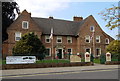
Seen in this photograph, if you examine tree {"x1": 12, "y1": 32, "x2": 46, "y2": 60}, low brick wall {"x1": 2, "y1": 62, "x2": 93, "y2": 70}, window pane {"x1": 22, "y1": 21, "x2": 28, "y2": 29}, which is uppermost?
window pane {"x1": 22, "y1": 21, "x2": 28, "y2": 29}

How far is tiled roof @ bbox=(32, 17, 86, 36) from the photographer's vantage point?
36050 mm

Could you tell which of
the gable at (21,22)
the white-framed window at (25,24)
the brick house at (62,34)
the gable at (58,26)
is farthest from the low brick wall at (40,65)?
the gable at (58,26)

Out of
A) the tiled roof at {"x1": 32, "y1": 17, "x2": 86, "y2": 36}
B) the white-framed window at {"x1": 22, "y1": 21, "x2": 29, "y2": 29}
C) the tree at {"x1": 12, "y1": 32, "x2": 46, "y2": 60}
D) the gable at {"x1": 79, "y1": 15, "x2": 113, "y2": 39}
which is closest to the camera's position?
the tree at {"x1": 12, "y1": 32, "x2": 46, "y2": 60}

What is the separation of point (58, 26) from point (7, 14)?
11487mm

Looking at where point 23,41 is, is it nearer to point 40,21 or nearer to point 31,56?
point 31,56

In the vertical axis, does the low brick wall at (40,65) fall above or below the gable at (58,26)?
below

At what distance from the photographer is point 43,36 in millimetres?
34688

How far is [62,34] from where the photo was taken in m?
35.9

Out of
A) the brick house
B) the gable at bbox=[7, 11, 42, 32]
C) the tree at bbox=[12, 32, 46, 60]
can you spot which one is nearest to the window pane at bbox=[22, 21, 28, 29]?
the brick house

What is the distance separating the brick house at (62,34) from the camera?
106ft

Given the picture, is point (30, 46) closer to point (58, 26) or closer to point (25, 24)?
point (25, 24)

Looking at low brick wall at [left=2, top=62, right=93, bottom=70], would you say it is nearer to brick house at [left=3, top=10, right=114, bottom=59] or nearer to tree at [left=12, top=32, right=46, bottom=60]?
tree at [left=12, top=32, right=46, bottom=60]

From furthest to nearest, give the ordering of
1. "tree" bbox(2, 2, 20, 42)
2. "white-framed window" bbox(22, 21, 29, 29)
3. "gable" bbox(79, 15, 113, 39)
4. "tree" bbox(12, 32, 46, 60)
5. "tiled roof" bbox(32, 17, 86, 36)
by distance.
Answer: "gable" bbox(79, 15, 113, 39), "tiled roof" bbox(32, 17, 86, 36), "white-framed window" bbox(22, 21, 29, 29), "tree" bbox(2, 2, 20, 42), "tree" bbox(12, 32, 46, 60)

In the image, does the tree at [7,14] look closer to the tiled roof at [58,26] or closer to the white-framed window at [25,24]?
the white-framed window at [25,24]
